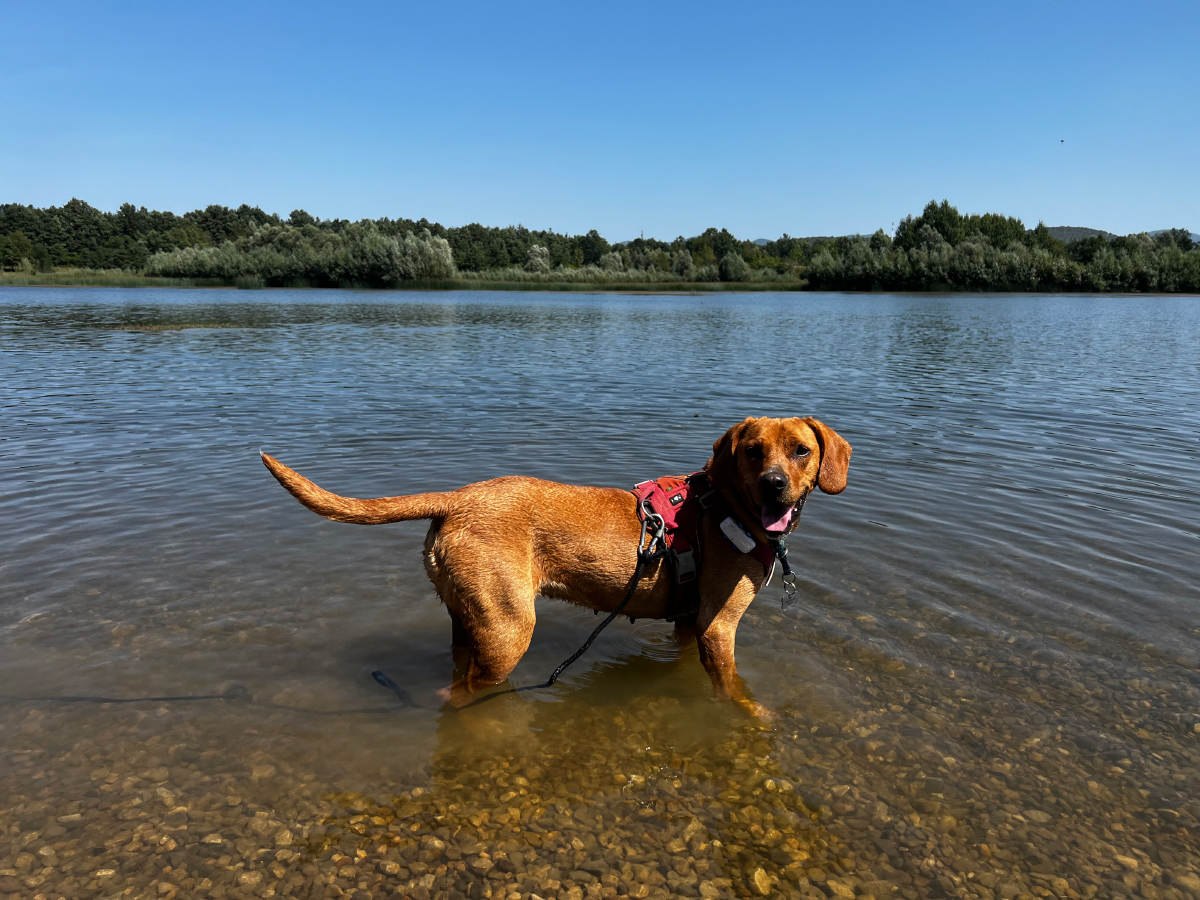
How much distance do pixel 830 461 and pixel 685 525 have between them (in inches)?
39.2

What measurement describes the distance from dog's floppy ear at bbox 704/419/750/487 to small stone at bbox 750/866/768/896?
2.15 meters

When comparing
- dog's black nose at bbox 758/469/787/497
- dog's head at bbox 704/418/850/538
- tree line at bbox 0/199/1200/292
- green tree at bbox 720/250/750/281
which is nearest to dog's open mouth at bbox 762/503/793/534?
dog's head at bbox 704/418/850/538

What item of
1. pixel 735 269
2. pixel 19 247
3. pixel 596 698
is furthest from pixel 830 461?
pixel 19 247

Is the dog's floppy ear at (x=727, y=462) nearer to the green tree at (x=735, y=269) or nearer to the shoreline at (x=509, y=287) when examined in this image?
the shoreline at (x=509, y=287)

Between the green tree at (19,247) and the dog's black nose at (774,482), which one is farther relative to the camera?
the green tree at (19,247)

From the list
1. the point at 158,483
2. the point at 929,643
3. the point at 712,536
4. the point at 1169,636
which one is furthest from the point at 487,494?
the point at 158,483

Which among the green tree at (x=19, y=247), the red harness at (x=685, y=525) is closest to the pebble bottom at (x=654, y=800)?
the red harness at (x=685, y=525)

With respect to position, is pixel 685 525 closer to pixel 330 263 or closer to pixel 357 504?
pixel 357 504

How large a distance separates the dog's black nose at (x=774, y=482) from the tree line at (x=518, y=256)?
89.7m

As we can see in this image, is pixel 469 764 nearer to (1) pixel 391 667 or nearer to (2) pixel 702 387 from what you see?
(1) pixel 391 667

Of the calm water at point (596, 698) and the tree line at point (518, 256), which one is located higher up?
the tree line at point (518, 256)

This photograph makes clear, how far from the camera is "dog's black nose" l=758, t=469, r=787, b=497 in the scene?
4.20m

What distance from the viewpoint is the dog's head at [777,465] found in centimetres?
431

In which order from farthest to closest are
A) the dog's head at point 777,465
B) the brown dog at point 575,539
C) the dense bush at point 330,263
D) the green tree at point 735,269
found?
the green tree at point 735,269
the dense bush at point 330,263
the dog's head at point 777,465
the brown dog at point 575,539
